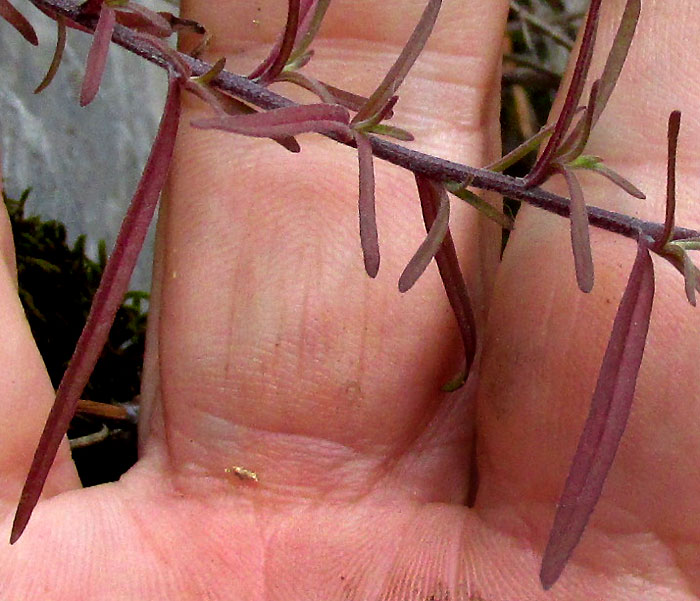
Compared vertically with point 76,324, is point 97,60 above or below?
above

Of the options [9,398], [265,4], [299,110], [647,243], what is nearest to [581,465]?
[647,243]

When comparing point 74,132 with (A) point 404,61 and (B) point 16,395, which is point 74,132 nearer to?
(B) point 16,395

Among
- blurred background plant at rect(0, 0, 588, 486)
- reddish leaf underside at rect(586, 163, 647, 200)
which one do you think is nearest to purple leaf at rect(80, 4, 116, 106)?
reddish leaf underside at rect(586, 163, 647, 200)

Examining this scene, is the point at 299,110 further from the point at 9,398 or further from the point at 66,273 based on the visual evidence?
the point at 66,273

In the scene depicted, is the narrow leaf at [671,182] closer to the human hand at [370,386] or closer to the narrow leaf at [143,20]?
the human hand at [370,386]

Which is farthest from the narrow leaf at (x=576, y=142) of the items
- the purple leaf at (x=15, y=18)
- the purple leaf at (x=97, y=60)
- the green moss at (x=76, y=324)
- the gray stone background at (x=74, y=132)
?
the gray stone background at (x=74, y=132)

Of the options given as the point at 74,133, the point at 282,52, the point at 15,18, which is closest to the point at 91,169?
the point at 74,133

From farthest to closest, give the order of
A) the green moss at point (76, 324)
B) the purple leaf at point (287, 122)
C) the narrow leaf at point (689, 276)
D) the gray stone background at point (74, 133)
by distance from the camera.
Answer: the gray stone background at point (74, 133)
the green moss at point (76, 324)
the narrow leaf at point (689, 276)
the purple leaf at point (287, 122)
